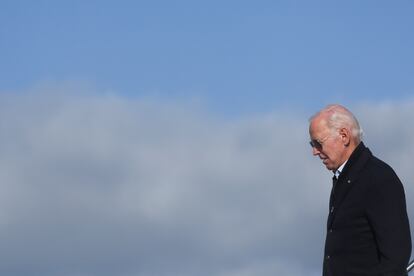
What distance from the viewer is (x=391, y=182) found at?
467 centimetres

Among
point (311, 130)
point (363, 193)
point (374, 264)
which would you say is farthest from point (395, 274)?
point (311, 130)

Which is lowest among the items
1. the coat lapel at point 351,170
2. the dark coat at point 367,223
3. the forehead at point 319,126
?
the dark coat at point 367,223

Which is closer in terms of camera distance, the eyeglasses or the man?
the man

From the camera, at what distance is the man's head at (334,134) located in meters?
4.76

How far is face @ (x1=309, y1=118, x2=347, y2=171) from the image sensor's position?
15.6 ft

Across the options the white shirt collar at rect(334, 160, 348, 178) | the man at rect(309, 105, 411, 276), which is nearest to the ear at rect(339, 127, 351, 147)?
the man at rect(309, 105, 411, 276)

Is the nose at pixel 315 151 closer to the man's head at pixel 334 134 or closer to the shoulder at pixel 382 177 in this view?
the man's head at pixel 334 134

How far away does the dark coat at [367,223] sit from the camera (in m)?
4.59

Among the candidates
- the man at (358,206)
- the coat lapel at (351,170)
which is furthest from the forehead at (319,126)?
the coat lapel at (351,170)

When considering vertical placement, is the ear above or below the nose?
above

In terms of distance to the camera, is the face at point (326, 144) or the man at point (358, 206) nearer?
the man at point (358, 206)

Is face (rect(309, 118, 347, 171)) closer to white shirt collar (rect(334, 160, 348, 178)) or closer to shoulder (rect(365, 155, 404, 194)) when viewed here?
white shirt collar (rect(334, 160, 348, 178))

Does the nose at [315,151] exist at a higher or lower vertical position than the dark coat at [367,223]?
higher

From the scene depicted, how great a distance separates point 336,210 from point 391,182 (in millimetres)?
373
